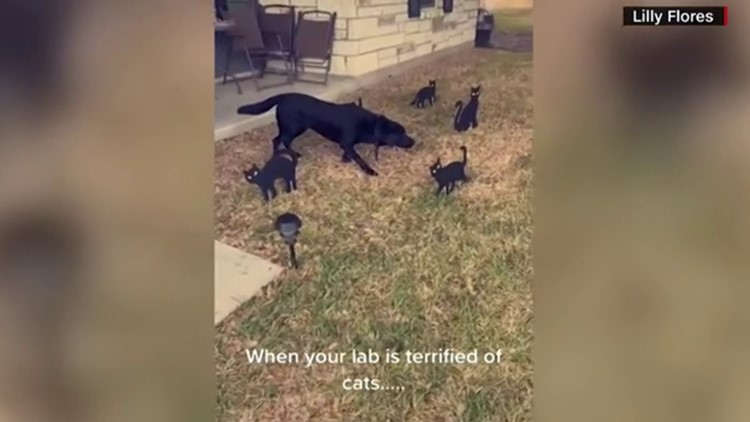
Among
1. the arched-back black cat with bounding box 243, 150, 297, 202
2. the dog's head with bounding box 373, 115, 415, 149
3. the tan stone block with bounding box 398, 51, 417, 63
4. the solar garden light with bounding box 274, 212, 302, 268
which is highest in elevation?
the tan stone block with bounding box 398, 51, 417, 63

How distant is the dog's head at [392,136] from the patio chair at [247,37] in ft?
0.62

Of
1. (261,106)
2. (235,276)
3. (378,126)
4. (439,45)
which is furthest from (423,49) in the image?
(235,276)

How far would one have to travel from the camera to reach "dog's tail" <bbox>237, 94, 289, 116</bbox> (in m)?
1.23

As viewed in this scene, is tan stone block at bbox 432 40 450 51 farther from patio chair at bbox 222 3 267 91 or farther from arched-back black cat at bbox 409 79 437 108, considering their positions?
patio chair at bbox 222 3 267 91

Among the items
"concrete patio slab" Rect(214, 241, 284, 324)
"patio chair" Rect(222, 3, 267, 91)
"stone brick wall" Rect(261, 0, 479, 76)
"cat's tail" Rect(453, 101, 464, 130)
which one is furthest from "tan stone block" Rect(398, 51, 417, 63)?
"concrete patio slab" Rect(214, 241, 284, 324)

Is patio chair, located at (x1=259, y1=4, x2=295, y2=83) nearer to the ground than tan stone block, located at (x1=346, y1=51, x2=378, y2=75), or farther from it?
farther from it

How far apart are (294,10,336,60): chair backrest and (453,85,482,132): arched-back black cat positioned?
212 mm

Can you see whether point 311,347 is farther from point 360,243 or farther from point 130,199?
point 130,199

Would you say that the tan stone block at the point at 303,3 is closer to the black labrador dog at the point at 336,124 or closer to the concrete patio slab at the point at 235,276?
the black labrador dog at the point at 336,124

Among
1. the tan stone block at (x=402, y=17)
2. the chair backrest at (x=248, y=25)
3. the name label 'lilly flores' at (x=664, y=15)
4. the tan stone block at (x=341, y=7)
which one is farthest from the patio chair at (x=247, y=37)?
the name label 'lilly flores' at (x=664, y=15)

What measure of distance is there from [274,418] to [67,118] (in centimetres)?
53

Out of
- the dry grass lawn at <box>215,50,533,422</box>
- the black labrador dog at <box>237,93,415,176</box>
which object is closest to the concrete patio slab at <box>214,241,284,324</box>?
the dry grass lawn at <box>215,50,533,422</box>

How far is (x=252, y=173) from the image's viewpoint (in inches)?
48.4

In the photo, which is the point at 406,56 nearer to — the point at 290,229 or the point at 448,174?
the point at 448,174
